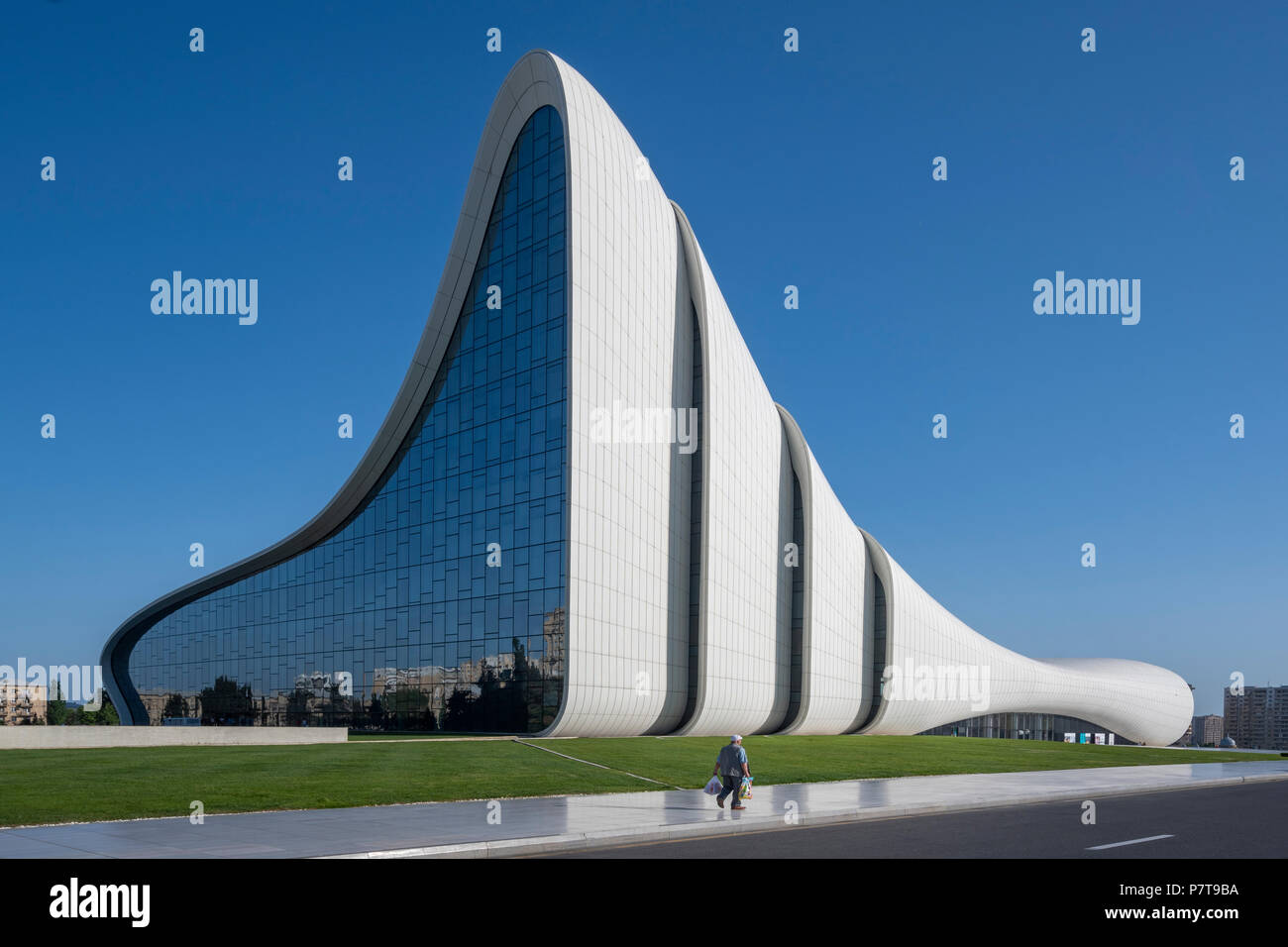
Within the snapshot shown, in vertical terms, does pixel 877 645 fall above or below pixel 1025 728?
above

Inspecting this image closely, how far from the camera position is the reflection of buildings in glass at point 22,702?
137875 millimetres

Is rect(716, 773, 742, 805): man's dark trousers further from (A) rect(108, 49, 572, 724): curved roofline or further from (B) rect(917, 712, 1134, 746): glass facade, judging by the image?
(B) rect(917, 712, 1134, 746): glass facade

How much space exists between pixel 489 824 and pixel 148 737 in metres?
20.7

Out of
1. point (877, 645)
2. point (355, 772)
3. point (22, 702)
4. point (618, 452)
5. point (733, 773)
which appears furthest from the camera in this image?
point (22, 702)

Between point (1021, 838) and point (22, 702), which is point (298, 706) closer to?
point (1021, 838)

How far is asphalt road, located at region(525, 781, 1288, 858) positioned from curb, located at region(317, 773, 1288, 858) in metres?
0.29

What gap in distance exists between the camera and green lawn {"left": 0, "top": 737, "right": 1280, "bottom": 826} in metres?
16.4

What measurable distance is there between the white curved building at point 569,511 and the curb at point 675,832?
17.2 m

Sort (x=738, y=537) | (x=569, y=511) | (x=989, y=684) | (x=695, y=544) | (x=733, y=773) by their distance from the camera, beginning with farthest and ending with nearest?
1. (x=989, y=684)
2. (x=738, y=537)
3. (x=695, y=544)
4. (x=569, y=511)
5. (x=733, y=773)

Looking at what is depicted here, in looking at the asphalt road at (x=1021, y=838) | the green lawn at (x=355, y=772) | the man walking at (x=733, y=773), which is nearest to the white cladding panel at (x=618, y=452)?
the green lawn at (x=355, y=772)

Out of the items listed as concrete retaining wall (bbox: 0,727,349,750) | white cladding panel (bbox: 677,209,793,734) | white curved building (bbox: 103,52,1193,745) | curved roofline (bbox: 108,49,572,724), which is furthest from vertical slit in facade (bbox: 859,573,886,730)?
concrete retaining wall (bbox: 0,727,349,750)

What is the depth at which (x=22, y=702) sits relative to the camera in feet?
532

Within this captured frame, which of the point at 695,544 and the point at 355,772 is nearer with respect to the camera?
the point at 355,772

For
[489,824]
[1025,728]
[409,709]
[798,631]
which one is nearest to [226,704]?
[409,709]
